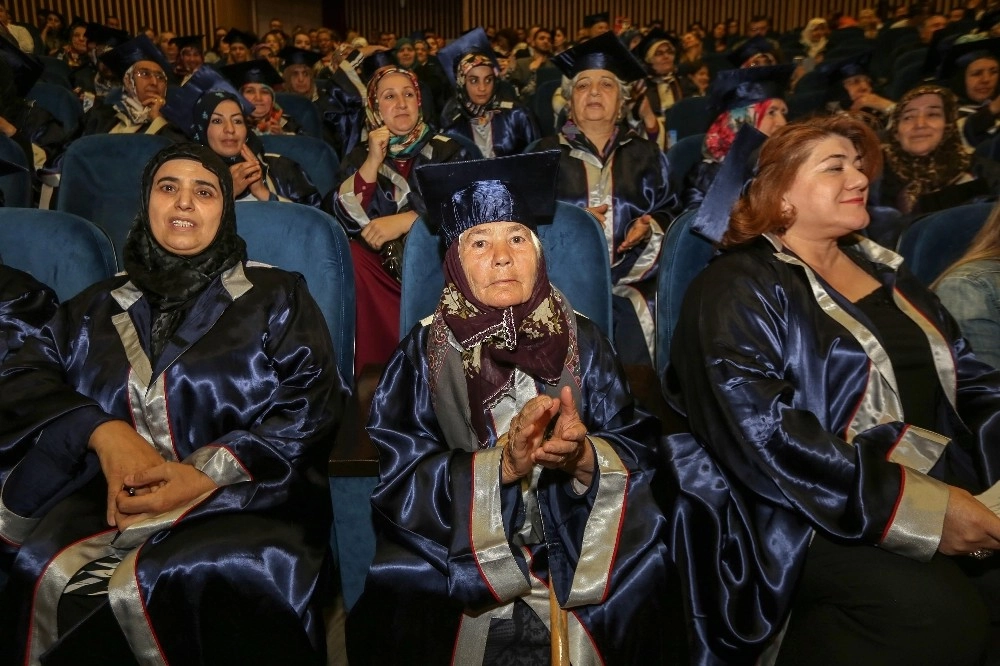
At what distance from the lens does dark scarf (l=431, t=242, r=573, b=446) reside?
1817mm

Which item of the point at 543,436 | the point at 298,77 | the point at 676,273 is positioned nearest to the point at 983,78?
the point at 676,273

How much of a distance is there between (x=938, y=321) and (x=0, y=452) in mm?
2201

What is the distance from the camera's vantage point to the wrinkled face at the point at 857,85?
553 centimetres

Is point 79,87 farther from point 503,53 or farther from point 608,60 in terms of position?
point 608,60

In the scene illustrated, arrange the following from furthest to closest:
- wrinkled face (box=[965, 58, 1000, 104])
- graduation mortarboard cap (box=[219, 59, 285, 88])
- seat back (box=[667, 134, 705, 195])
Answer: graduation mortarboard cap (box=[219, 59, 285, 88]), wrinkled face (box=[965, 58, 1000, 104]), seat back (box=[667, 134, 705, 195])

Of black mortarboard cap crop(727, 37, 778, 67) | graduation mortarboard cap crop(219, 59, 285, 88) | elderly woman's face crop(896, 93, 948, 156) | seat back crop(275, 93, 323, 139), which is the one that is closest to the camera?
elderly woman's face crop(896, 93, 948, 156)

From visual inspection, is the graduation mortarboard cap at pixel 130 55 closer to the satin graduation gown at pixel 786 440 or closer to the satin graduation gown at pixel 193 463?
the satin graduation gown at pixel 193 463

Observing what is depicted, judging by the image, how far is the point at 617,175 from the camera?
3.60 metres

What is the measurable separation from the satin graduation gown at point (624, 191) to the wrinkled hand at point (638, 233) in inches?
0.9

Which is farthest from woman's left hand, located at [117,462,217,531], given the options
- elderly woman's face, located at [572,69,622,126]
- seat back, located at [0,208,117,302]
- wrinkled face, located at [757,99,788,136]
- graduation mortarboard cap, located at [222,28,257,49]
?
graduation mortarboard cap, located at [222,28,257,49]

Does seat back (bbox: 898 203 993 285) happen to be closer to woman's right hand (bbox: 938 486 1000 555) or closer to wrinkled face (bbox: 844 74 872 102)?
woman's right hand (bbox: 938 486 1000 555)

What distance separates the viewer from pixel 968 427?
2.01 m

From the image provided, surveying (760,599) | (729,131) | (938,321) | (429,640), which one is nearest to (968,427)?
(938,321)

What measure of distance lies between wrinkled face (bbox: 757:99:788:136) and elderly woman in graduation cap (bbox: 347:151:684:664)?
212cm
